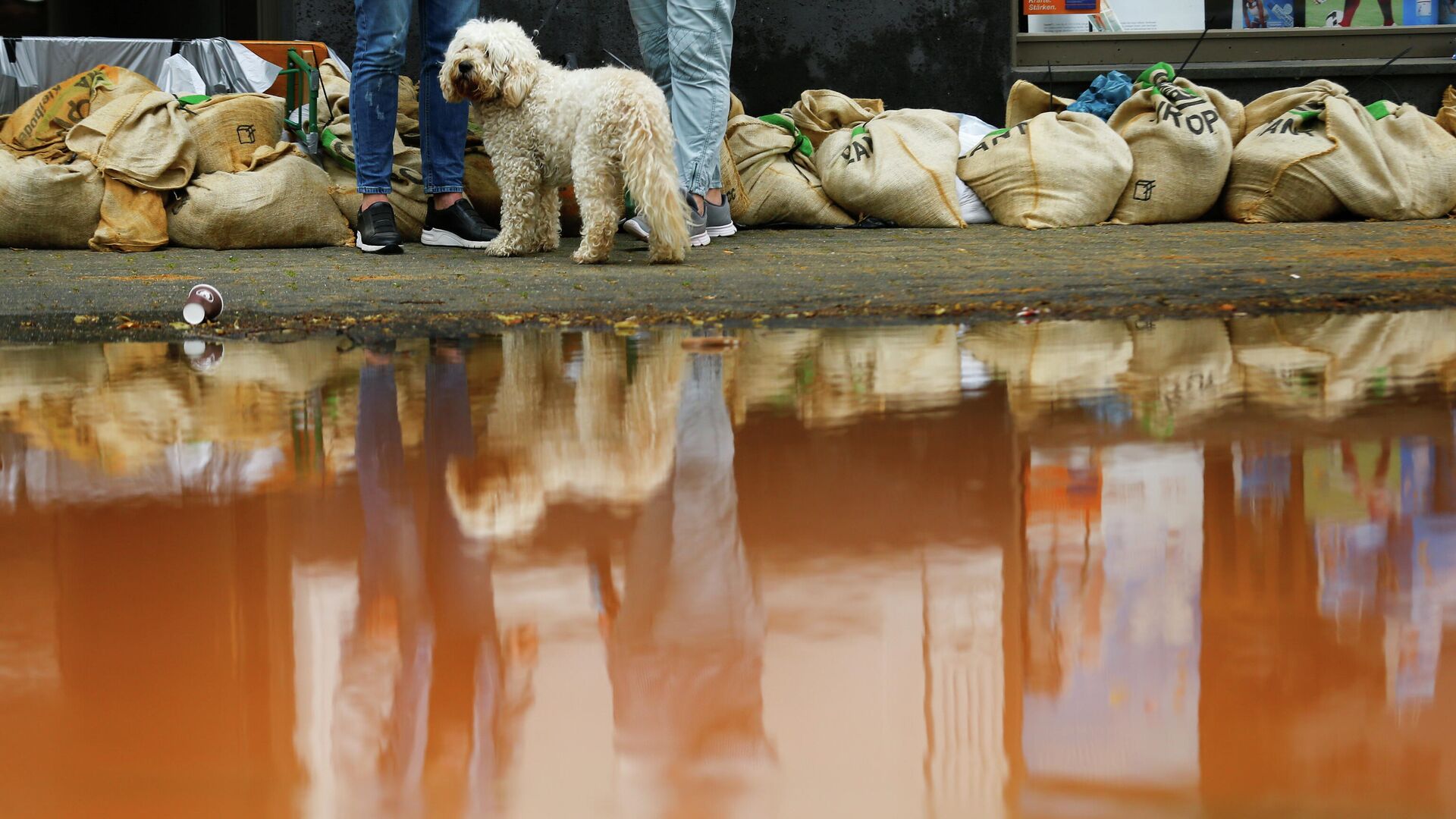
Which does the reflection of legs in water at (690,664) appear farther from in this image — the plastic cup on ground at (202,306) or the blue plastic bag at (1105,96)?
the blue plastic bag at (1105,96)

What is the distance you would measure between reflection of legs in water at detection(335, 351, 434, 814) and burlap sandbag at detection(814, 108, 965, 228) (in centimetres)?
415

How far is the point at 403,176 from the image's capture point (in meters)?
5.25

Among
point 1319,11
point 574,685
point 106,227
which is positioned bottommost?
point 574,685

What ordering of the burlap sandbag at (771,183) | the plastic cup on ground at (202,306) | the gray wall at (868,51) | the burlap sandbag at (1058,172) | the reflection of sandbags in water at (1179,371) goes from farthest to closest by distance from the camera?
the gray wall at (868,51), the burlap sandbag at (771,183), the burlap sandbag at (1058,172), the plastic cup on ground at (202,306), the reflection of sandbags in water at (1179,371)

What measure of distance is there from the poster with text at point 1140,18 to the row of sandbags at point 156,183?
401 centimetres

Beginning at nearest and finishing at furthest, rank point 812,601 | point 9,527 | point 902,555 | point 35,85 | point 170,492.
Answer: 1. point 812,601
2. point 902,555
3. point 9,527
4. point 170,492
5. point 35,85

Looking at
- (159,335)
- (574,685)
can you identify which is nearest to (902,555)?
(574,685)

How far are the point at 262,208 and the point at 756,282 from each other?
85.7 inches

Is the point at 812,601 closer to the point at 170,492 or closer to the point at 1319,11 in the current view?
the point at 170,492

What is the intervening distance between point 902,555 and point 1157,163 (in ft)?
15.5

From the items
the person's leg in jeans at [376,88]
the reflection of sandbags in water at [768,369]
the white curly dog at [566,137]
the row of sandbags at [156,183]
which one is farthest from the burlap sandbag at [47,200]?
the reflection of sandbags in water at [768,369]

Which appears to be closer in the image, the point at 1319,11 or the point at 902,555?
the point at 902,555

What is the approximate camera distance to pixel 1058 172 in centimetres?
539

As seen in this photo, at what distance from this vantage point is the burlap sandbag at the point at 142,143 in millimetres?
4930
